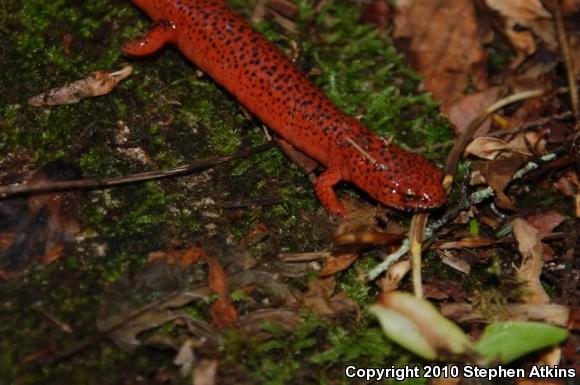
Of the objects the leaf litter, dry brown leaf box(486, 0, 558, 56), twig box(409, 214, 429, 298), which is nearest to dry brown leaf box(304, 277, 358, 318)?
the leaf litter

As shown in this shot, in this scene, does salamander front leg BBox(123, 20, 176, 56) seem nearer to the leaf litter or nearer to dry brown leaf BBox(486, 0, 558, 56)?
the leaf litter

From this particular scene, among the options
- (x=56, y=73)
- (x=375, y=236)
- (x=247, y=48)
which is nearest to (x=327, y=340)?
(x=375, y=236)

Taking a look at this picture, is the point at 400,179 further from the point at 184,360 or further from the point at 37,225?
the point at 37,225

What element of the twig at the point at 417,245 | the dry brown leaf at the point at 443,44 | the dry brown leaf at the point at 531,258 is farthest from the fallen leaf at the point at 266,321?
the dry brown leaf at the point at 443,44

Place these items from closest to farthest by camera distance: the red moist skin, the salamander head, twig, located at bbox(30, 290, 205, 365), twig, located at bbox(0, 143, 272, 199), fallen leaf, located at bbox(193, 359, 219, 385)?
twig, located at bbox(30, 290, 205, 365)
fallen leaf, located at bbox(193, 359, 219, 385)
twig, located at bbox(0, 143, 272, 199)
the salamander head
the red moist skin

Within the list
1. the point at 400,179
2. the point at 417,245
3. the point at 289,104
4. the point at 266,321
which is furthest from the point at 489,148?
the point at 266,321

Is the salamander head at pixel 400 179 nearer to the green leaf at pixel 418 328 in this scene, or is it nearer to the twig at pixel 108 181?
the twig at pixel 108 181
